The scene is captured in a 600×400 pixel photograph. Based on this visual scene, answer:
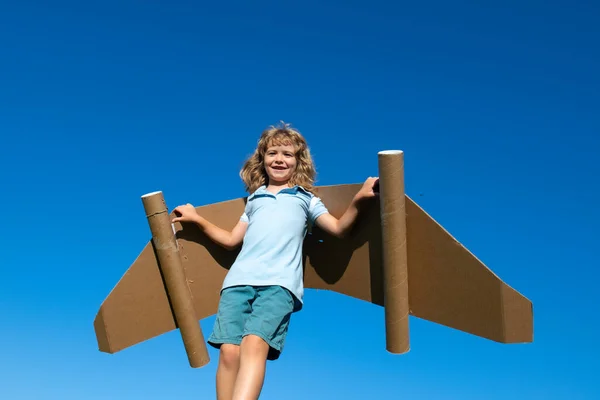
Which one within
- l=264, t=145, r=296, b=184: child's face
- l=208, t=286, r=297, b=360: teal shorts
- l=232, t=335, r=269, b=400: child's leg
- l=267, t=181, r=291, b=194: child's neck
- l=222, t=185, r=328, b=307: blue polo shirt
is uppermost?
l=264, t=145, r=296, b=184: child's face

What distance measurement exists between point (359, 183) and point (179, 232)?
3.60 ft

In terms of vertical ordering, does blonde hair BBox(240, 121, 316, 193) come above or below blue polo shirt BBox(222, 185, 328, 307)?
above

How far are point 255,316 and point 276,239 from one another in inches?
18.5

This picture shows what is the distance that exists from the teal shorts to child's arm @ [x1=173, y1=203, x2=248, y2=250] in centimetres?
46

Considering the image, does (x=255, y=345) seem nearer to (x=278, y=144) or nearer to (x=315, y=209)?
(x=315, y=209)

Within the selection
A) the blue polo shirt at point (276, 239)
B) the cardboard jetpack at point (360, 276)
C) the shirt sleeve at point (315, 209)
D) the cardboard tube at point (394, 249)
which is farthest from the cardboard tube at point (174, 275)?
the cardboard tube at point (394, 249)

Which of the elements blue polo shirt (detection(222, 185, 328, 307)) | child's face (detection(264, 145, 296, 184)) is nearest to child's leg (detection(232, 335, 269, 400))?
blue polo shirt (detection(222, 185, 328, 307))

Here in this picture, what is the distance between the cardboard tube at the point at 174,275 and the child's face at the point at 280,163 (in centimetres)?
64

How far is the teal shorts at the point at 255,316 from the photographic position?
129 inches

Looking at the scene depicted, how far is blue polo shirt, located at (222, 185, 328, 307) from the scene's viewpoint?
3.47 meters

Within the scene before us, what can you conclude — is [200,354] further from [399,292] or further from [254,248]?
[399,292]

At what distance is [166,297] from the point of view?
12.5ft

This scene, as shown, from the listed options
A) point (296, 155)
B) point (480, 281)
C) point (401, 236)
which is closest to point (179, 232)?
point (296, 155)

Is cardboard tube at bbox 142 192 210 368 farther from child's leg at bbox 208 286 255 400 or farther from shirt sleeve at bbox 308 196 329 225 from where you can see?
shirt sleeve at bbox 308 196 329 225
